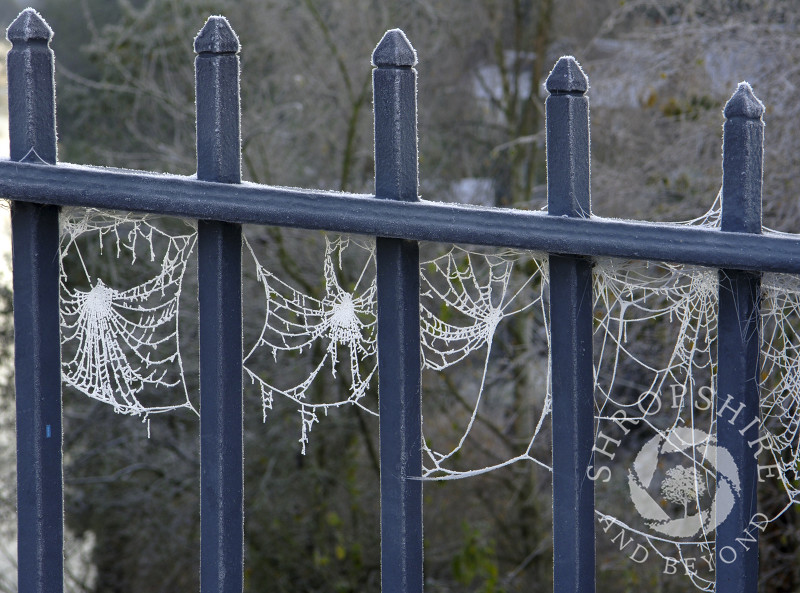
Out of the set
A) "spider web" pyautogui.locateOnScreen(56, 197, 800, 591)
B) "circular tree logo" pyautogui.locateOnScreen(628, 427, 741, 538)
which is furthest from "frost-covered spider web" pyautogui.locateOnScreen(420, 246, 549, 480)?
"circular tree logo" pyautogui.locateOnScreen(628, 427, 741, 538)

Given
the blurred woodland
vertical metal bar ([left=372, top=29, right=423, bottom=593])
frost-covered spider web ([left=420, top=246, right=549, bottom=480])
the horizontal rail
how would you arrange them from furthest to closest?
the blurred woodland → frost-covered spider web ([left=420, top=246, right=549, bottom=480]) → vertical metal bar ([left=372, top=29, right=423, bottom=593]) → the horizontal rail

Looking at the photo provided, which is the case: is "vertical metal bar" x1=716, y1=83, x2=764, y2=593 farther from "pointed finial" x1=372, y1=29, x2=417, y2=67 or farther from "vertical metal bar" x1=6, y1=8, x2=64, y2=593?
"vertical metal bar" x1=6, y1=8, x2=64, y2=593

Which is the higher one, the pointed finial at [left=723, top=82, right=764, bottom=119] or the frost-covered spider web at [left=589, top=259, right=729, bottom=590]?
the pointed finial at [left=723, top=82, right=764, bottom=119]

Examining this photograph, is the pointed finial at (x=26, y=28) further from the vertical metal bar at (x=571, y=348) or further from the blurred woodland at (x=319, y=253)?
the blurred woodland at (x=319, y=253)

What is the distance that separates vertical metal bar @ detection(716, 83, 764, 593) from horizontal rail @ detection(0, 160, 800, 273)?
0.17 feet

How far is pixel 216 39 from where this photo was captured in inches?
50.3

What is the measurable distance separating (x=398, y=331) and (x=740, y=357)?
0.48 metres

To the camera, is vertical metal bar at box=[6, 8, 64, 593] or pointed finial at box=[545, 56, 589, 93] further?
vertical metal bar at box=[6, 8, 64, 593]

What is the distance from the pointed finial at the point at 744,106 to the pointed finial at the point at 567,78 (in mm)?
197

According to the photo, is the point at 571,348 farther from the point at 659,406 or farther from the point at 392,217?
the point at 392,217

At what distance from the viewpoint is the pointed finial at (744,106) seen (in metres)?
1.14

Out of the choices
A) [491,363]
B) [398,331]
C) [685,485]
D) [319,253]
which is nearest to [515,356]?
[491,363]

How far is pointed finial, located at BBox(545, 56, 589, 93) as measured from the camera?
3.90 feet

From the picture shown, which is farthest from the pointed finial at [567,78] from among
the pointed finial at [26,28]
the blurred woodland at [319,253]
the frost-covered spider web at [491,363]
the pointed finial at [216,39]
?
the blurred woodland at [319,253]
